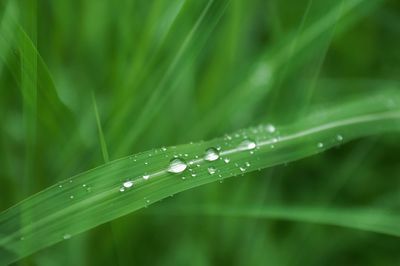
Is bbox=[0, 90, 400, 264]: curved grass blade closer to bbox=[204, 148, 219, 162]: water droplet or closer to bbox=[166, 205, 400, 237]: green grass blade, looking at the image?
bbox=[204, 148, 219, 162]: water droplet

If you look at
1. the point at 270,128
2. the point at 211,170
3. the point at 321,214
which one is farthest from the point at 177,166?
the point at 321,214

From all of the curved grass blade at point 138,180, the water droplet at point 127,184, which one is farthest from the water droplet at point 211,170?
the water droplet at point 127,184

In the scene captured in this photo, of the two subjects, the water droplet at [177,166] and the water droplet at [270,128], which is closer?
the water droplet at [177,166]


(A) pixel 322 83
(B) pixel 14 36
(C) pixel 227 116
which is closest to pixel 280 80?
(C) pixel 227 116

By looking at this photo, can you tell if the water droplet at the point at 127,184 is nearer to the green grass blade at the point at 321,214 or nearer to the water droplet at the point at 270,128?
the green grass blade at the point at 321,214

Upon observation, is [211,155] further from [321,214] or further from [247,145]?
[321,214]

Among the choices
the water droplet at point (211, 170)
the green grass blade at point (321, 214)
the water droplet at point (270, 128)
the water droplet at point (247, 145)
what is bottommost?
the green grass blade at point (321, 214)
